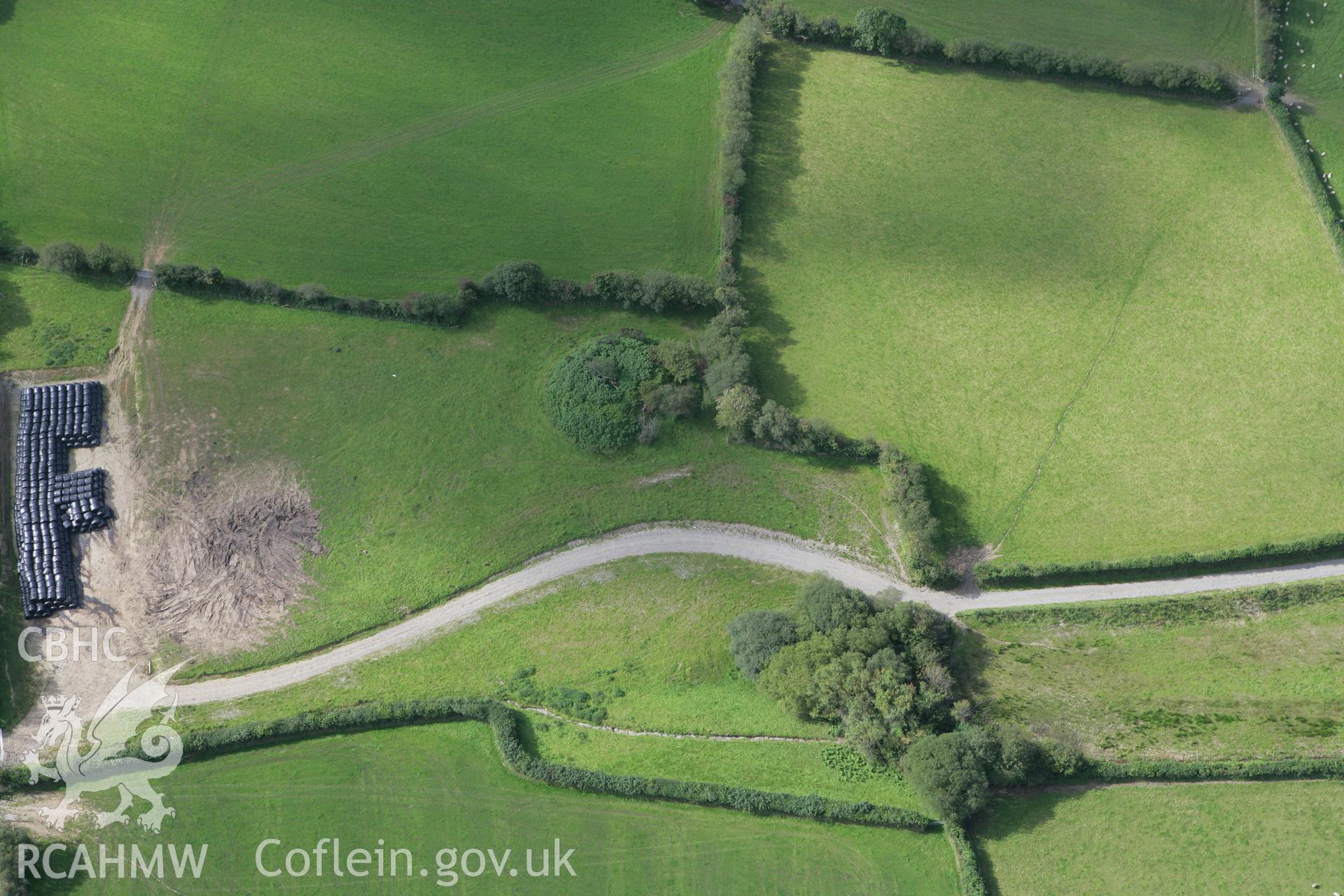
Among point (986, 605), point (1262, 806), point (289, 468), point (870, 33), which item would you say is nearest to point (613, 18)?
point (870, 33)

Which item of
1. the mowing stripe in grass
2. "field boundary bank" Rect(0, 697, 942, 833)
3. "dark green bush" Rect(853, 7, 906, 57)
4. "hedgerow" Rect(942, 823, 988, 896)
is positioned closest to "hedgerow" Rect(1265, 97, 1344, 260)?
"dark green bush" Rect(853, 7, 906, 57)

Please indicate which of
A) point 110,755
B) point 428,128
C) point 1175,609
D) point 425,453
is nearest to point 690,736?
point 425,453

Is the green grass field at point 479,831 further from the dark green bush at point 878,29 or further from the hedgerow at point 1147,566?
the dark green bush at point 878,29

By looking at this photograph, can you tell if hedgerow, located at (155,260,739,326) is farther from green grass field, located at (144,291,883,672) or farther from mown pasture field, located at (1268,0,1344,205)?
mown pasture field, located at (1268,0,1344,205)

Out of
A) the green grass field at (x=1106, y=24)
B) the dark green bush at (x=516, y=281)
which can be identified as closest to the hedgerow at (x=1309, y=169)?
the green grass field at (x=1106, y=24)

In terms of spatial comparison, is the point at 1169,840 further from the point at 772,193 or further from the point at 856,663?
the point at 772,193

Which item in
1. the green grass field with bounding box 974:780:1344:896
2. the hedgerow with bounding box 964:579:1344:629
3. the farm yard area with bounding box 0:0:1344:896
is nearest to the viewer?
the green grass field with bounding box 974:780:1344:896
